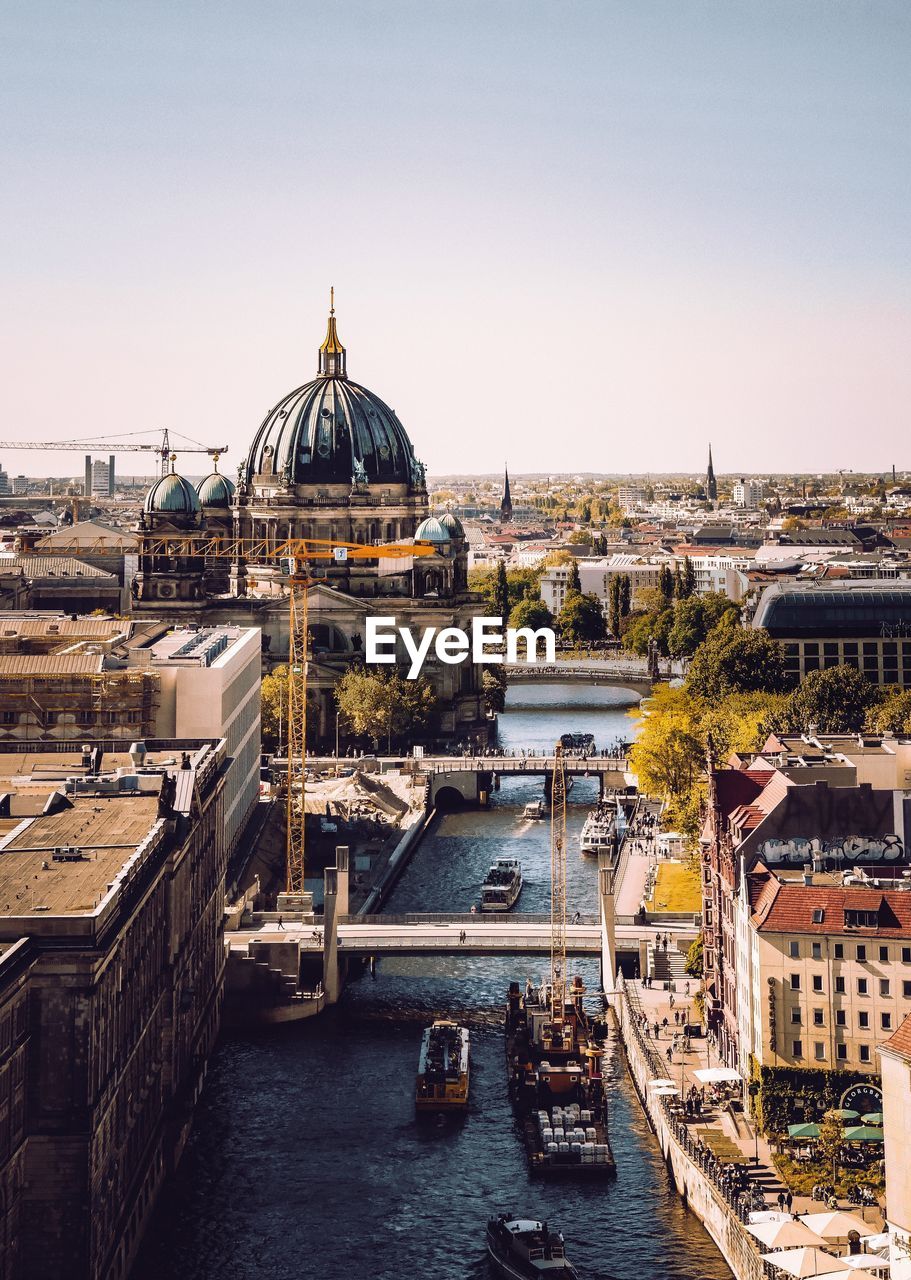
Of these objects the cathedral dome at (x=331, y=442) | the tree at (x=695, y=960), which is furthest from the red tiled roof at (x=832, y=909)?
the cathedral dome at (x=331, y=442)

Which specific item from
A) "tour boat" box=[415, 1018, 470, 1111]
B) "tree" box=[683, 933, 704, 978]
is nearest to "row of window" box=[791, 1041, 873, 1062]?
"tour boat" box=[415, 1018, 470, 1111]

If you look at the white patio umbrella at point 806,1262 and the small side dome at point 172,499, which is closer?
the white patio umbrella at point 806,1262

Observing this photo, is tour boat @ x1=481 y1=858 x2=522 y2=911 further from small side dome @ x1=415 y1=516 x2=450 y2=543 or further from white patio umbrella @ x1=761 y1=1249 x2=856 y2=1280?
small side dome @ x1=415 y1=516 x2=450 y2=543

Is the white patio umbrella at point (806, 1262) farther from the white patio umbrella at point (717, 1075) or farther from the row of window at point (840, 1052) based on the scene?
the white patio umbrella at point (717, 1075)

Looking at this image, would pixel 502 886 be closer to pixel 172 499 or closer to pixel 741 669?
pixel 741 669

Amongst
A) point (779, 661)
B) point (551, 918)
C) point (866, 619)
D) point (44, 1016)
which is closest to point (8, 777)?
point (551, 918)

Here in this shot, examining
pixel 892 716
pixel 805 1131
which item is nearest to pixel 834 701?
pixel 892 716

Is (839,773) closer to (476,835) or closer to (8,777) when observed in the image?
(8,777)
